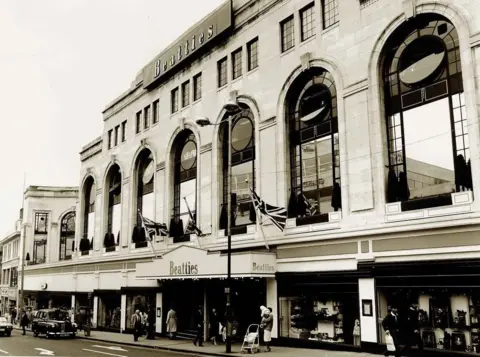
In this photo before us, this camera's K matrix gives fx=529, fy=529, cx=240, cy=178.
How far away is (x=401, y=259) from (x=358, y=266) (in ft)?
6.01

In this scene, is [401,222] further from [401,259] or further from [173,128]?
[173,128]

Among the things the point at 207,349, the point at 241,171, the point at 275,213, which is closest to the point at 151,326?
the point at 207,349

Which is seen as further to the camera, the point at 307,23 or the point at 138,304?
the point at 138,304

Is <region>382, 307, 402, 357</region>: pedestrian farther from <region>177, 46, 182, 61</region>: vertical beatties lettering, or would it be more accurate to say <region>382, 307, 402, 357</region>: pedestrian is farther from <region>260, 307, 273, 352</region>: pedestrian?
<region>177, 46, 182, 61</region>: vertical beatties lettering

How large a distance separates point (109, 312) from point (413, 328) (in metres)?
26.9

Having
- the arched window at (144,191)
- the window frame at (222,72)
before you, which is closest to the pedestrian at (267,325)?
the window frame at (222,72)

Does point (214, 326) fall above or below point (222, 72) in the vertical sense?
below

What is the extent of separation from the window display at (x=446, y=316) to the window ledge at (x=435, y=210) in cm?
261

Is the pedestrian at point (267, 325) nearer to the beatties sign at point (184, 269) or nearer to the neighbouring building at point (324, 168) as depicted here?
the neighbouring building at point (324, 168)

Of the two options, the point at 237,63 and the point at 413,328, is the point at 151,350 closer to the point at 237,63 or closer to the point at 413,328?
the point at 413,328

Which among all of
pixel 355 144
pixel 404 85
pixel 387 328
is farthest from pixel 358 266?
pixel 404 85

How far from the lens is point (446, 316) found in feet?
59.9

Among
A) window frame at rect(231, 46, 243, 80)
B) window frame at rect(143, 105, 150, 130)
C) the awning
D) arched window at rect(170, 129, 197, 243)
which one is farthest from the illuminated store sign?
the awning

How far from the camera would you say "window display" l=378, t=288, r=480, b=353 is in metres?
17.6
